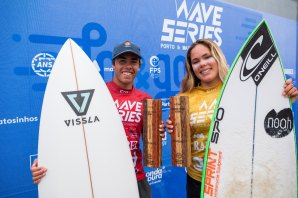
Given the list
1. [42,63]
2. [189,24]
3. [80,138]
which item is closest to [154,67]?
[189,24]

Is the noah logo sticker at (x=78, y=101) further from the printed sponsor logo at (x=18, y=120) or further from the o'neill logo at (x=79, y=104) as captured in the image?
the printed sponsor logo at (x=18, y=120)

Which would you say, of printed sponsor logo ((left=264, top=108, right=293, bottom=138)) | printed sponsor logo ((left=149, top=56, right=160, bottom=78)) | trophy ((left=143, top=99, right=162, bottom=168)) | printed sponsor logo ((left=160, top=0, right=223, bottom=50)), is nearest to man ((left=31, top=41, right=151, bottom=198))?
trophy ((left=143, top=99, right=162, bottom=168))

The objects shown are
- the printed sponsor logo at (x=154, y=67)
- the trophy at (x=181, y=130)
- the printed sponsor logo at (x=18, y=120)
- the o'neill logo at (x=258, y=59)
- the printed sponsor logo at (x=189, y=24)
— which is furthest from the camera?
the printed sponsor logo at (x=189, y=24)

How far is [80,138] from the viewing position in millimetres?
1224

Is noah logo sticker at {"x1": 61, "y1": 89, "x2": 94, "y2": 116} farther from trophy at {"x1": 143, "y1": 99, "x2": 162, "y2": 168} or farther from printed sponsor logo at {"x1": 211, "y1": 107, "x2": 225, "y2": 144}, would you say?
printed sponsor logo at {"x1": 211, "y1": 107, "x2": 225, "y2": 144}

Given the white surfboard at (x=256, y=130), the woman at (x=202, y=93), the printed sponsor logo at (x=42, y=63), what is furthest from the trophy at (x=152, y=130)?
the printed sponsor logo at (x=42, y=63)

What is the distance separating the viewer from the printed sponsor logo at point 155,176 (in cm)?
225

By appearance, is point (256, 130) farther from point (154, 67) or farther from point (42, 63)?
point (42, 63)

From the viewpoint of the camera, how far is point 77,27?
176cm

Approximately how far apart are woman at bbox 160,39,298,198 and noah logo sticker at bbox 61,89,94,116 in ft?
1.30

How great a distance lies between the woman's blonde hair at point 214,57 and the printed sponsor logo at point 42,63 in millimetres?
930

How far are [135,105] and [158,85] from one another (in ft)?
3.35

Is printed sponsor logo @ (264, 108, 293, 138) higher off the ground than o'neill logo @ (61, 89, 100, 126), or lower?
lower

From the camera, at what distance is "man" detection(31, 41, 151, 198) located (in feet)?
4.12
